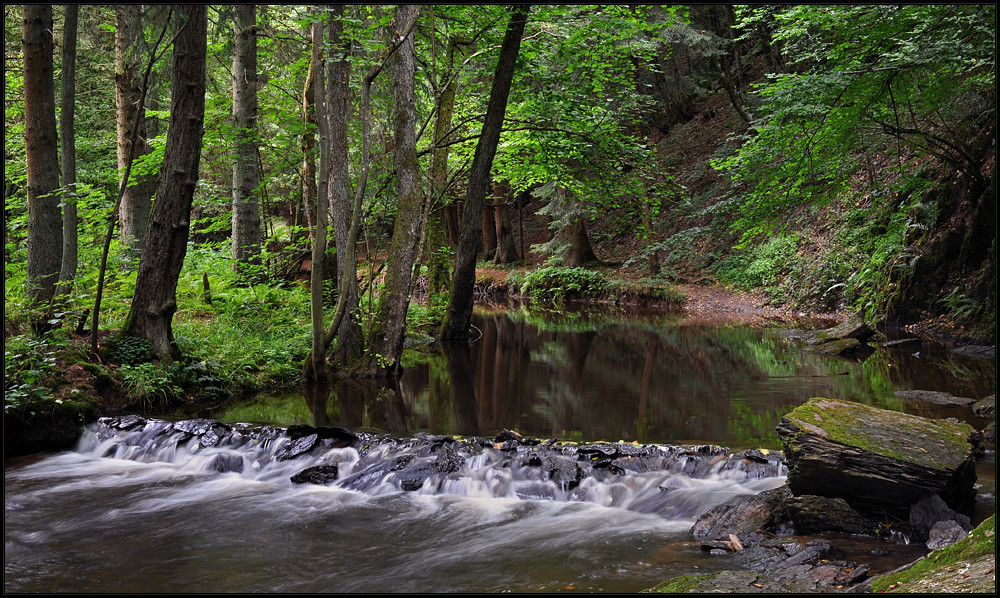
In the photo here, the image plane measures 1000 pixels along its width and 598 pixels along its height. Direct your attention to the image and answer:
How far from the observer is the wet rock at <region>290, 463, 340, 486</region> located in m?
6.41

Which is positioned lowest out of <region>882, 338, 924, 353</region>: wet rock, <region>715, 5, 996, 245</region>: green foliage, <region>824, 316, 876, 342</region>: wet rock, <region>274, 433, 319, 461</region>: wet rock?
<region>274, 433, 319, 461</region>: wet rock

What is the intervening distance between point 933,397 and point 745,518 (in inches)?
197

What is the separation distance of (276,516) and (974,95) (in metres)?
14.9

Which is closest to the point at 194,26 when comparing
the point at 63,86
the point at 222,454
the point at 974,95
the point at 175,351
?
the point at 63,86

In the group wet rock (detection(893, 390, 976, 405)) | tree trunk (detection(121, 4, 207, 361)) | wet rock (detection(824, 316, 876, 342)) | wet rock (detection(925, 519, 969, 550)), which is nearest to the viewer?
wet rock (detection(925, 519, 969, 550))

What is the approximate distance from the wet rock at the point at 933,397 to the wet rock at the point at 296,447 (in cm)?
751

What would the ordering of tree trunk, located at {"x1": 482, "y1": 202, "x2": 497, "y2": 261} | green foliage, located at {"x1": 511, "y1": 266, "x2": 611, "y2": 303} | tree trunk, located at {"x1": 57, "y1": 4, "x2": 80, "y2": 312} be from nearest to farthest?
tree trunk, located at {"x1": 57, "y1": 4, "x2": 80, "y2": 312} → green foliage, located at {"x1": 511, "y1": 266, "x2": 611, "y2": 303} → tree trunk, located at {"x1": 482, "y1": 202, "x2": 497, "y2": 261}

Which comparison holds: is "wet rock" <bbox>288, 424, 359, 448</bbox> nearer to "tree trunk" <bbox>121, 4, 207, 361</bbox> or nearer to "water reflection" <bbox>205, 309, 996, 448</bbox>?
"water reflection" <bbox>205, 309, 996, 448</bbox>

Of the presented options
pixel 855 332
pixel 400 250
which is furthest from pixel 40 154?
pixel 855 332

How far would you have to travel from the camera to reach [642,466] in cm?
617

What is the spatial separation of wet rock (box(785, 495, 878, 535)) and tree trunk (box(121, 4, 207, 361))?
830 centimetres

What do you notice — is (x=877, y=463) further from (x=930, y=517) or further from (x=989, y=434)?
(x=989, y=434)

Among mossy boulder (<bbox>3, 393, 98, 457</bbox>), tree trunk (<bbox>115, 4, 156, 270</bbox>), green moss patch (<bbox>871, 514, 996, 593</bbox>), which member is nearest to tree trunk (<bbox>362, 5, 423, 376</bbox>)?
mossy boulder (<bbox>3, 393, 98, 457</bbox>)

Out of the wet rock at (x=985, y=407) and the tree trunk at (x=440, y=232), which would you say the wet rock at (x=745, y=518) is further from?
the tree trunk at (x=440, y=232)
